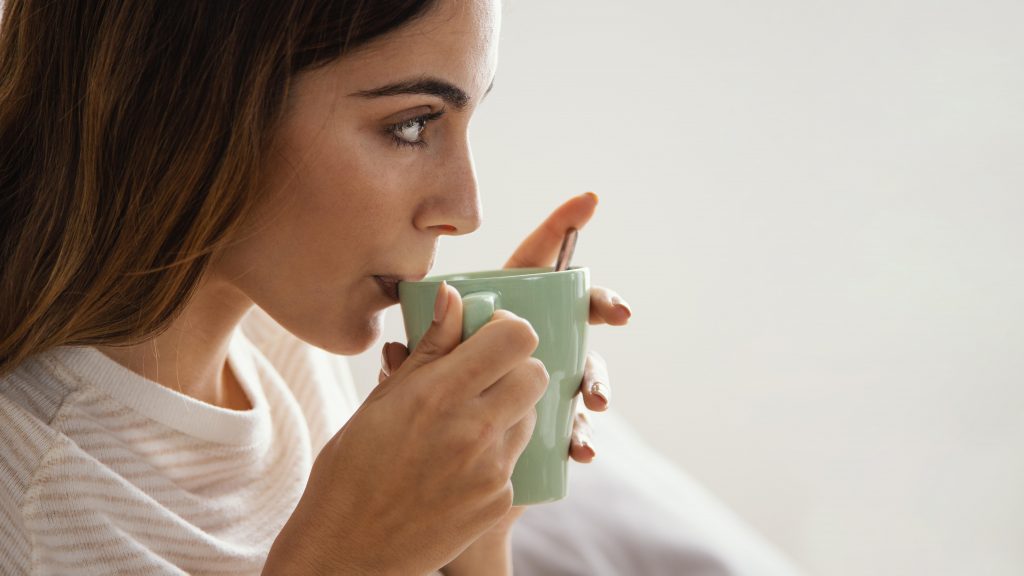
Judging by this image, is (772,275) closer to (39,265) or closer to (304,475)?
(304,475)

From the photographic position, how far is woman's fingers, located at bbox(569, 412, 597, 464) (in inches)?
31.9

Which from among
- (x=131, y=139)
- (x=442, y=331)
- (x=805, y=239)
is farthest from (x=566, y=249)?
(x=805, y=239)

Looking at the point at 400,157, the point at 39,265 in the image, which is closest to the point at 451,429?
the point at 400,157

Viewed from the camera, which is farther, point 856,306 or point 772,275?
point 772,275

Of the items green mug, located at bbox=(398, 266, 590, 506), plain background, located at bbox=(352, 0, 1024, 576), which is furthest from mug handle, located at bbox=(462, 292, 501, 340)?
plain background, located at bbox=(352, 0, 1024, 576)

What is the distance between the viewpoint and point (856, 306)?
1.44 metres

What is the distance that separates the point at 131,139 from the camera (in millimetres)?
768

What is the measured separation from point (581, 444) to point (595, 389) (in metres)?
0.05

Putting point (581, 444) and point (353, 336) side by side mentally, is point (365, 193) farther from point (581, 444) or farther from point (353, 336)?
point (581, 444)

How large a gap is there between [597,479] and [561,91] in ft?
2.54

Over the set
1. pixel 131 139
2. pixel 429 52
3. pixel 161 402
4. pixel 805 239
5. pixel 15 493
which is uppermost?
pixel 805 239

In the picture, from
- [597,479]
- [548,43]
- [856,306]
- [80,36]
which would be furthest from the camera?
[548,43]

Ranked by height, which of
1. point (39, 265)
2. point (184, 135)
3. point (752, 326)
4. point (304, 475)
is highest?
point (752, 326)

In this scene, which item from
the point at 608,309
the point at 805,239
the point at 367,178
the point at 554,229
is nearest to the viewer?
the point at 367,178
